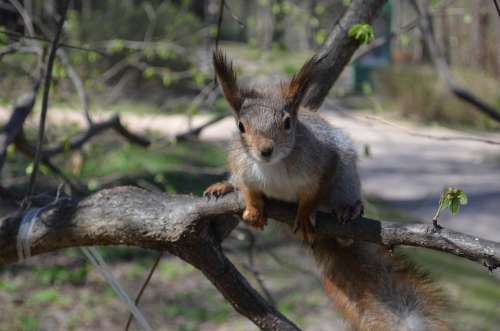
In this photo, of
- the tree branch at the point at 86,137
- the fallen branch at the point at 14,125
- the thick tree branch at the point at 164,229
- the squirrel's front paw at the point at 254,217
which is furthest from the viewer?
the tree branch at the point at 86,137

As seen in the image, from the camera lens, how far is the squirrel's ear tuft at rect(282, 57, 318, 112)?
1838 mm

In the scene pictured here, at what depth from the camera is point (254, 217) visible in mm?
1831

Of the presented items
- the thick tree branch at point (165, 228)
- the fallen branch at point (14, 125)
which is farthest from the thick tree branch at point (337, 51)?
the fallen branch at point (14, 125)

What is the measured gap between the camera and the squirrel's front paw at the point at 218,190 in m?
1.82

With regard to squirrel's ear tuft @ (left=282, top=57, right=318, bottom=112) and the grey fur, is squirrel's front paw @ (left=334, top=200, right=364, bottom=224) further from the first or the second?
squirrel's ear tuft @ (left=282, top=57, right=318, bottom=112)

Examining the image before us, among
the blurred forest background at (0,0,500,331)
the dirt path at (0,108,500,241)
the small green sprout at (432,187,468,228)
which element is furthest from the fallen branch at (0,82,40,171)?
the dirt path at (0,108,500,241)

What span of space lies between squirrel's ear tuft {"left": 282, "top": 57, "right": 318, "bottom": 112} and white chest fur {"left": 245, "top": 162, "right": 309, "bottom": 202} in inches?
7.2

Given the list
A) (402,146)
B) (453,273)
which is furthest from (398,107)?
(453,273)

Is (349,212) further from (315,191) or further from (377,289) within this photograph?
(377,289)

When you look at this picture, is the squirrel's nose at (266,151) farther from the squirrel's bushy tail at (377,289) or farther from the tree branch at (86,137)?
the tree branch at (86,137)

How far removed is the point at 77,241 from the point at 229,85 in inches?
24.1

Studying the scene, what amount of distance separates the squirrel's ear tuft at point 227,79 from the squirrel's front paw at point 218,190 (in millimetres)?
227

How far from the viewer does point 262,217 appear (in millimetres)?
1859

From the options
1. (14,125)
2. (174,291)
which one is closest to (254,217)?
(14,125)
